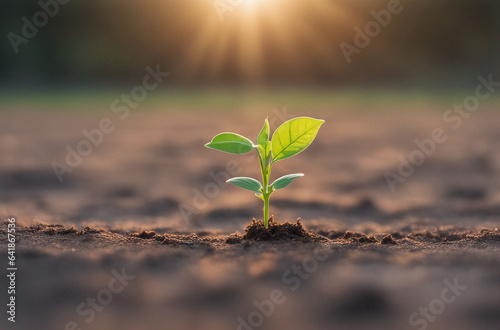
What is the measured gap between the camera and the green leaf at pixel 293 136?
2256 millimetres

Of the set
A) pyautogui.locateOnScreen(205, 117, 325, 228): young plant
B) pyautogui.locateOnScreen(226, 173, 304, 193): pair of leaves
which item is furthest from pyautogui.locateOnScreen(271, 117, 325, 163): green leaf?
pyautogui.locateOnScreen(226, 173, 304, 193): pair of leaves

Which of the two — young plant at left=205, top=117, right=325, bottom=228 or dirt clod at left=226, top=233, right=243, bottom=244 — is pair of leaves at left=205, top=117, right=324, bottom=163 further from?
dirt clod at left=226, top=233, right=243, bottom=244

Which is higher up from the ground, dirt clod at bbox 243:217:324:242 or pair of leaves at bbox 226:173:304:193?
pair of leaves at bbox 226:173:304:193

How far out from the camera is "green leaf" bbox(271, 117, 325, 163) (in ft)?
7.40

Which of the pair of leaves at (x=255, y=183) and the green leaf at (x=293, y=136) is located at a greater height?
the green leaf at (x=293, y=136)

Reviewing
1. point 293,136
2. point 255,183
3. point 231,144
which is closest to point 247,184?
point 255,183

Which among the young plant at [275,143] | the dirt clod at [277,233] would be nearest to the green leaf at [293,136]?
the young plant at [275,143]

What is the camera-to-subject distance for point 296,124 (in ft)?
7.39

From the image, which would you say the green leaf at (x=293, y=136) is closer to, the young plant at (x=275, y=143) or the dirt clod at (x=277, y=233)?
the young plant at (x=275, y=143)

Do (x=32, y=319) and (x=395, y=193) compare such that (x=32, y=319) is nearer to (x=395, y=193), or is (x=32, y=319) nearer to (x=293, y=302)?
(x=293, y=302)

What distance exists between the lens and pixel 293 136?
2.29m

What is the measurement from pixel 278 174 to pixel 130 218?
5.56ft

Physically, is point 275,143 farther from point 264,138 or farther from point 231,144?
point 231,144

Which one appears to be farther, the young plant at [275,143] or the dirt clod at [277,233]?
the dirt clod at [277,233]
